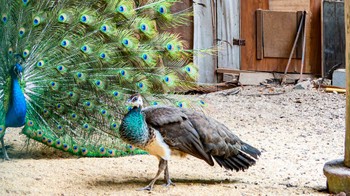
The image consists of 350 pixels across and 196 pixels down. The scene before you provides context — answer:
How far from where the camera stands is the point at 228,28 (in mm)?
13203

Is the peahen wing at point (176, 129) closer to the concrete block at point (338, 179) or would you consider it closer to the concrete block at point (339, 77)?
the concrete block at point (338, 179)

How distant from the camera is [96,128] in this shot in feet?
24.1

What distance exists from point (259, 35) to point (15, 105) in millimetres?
7497

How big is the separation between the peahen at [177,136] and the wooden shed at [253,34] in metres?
7.11

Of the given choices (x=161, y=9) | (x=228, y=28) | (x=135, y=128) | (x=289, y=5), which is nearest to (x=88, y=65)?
(x=161, y=9)

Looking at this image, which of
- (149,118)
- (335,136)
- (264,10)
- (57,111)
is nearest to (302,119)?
(335,136)

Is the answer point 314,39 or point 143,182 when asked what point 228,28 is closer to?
point 314,39

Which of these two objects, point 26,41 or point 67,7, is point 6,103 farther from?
point 67,7

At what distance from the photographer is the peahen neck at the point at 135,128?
5.59m

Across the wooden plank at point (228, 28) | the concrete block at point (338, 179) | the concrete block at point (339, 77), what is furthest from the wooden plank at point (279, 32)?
the concrete block at point (338, 179)

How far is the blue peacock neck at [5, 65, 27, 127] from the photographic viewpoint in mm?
6562

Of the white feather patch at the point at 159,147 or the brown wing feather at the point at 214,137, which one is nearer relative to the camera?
the white feather patch at the point at 159,147

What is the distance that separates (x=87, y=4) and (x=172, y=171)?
84.0 inches

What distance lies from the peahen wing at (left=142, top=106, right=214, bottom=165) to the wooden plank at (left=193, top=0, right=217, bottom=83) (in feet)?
23.8
